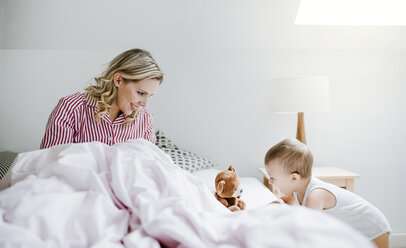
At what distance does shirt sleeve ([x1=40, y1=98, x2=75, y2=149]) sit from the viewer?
5.18ft

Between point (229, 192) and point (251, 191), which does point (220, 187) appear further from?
point (251, 191)

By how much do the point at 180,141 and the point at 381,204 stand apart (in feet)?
6.00

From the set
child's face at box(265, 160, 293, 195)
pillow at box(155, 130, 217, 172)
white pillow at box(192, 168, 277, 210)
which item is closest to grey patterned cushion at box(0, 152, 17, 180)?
pillow at box(155, 130, 217, 172)

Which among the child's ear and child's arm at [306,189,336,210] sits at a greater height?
the child's ear

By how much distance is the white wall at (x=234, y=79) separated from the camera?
267 centimetres

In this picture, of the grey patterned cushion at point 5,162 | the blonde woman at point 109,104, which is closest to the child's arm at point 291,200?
the blonde woman at point 109,104

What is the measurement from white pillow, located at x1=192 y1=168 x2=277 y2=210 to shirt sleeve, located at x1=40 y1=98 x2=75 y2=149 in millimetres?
788

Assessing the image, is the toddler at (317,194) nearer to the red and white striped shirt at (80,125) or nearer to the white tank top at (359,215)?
the white tank top at (359,215)

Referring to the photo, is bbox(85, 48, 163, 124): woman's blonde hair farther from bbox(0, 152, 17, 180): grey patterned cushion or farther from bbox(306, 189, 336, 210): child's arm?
bbox(306, 189, 336, 210): child's arm

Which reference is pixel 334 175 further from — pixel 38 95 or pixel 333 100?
pixel 38 95

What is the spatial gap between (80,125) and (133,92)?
333mm

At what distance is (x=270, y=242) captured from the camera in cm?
59

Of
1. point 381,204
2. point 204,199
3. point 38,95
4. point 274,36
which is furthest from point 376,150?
point 38,95

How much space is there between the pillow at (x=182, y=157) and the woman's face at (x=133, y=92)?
0.72 m
